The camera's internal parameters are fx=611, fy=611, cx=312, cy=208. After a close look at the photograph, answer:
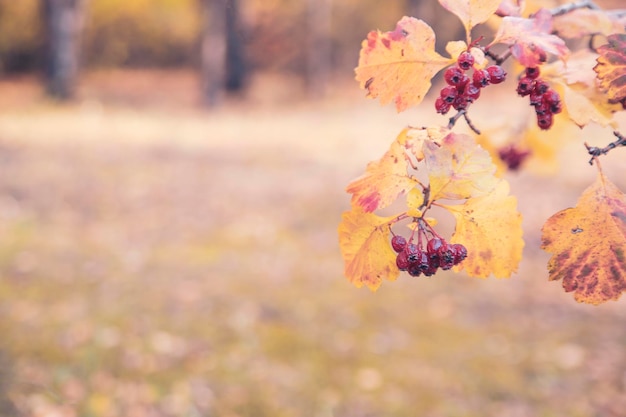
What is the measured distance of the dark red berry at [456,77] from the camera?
93 cm

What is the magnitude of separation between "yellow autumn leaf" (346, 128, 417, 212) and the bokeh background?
84cm

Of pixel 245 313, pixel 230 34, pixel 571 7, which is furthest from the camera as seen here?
pixel 230 34

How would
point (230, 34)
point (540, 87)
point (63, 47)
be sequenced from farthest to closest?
point (230, 34) → point (63, 47) → point (540, 87)

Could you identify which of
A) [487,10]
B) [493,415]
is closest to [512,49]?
[487,10]

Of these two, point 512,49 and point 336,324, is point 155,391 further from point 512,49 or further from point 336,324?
point 512,49

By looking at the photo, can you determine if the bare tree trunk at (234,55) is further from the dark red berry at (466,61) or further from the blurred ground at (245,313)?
the dark red berry at (466,61)

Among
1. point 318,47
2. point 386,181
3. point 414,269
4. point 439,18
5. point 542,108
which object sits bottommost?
point 414,269

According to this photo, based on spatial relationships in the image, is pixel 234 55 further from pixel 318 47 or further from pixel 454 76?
pixel 454 76

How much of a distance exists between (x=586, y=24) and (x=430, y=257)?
0.61m

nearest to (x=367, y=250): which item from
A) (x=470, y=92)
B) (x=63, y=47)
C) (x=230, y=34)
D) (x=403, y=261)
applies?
(x=403, y=261)

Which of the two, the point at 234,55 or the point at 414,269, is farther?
the point at 234,55

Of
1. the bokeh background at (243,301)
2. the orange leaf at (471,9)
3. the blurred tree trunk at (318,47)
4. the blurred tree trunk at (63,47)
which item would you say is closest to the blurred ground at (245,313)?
the bokeh background at (243,301)

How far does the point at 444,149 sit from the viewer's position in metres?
0.92

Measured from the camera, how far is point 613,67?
0.95 m
